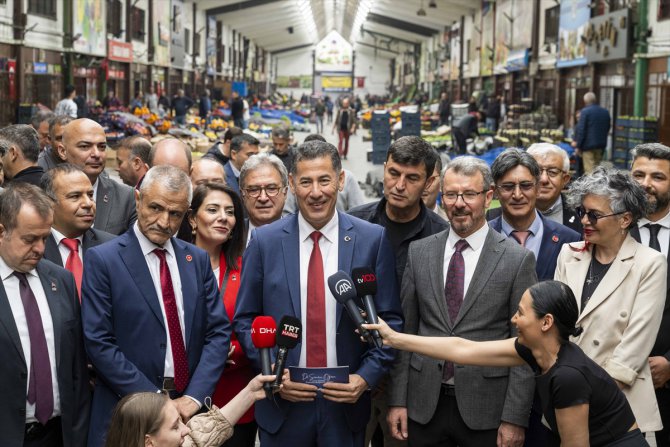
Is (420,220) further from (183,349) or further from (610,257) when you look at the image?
(183,349)

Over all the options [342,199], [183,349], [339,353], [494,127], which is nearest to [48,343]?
[183,349]

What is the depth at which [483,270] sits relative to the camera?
3.36 metres

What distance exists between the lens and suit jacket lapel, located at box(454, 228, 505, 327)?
3.34m

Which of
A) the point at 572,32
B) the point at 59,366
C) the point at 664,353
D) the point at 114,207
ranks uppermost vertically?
the point at 572,32

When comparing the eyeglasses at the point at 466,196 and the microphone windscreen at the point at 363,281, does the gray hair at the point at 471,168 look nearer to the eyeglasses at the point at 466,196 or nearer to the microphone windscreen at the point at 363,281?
the eyeglasses at the point at 466,196

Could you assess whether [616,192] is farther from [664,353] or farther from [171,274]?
[171,274]

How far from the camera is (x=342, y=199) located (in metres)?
6.19

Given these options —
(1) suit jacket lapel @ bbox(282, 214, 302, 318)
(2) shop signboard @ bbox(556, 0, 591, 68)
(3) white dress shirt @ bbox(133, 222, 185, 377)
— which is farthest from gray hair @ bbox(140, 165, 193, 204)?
(2) shop signboard @ bbox(556, 0, 591, 68)

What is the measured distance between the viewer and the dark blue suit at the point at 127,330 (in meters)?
3.10

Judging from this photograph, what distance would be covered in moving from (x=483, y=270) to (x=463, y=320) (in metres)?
0.22

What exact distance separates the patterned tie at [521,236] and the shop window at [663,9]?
13505 mm

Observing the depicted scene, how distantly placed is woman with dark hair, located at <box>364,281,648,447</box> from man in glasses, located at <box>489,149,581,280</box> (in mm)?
1100

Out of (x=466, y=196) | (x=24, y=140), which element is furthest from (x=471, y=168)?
(x=24, y=140)

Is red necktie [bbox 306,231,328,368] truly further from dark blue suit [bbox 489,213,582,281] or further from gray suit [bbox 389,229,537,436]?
dark blue suit [bbox 489,213,582,281]
